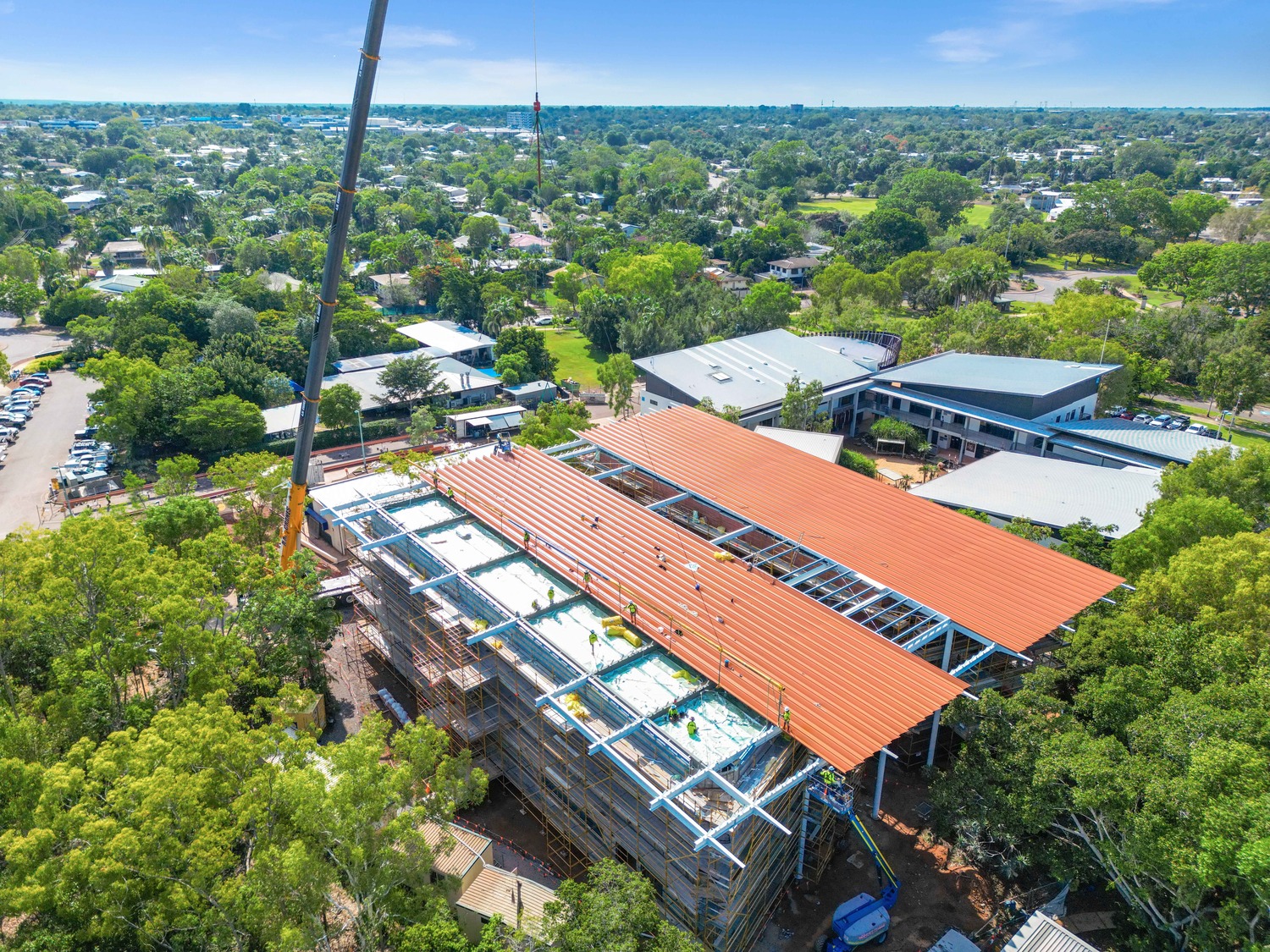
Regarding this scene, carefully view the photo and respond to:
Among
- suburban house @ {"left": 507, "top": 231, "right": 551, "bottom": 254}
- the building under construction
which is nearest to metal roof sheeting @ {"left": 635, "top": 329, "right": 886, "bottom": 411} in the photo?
the building under construction

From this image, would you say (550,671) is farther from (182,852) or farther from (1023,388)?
(1023,388)

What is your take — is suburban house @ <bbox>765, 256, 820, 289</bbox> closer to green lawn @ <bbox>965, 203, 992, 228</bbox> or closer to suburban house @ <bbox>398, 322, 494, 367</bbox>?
green lawn @ <bbox>965, 203, 992, 228</bbox>

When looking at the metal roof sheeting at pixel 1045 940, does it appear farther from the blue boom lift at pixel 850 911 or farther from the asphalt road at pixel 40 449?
the asphalt road at pixel 40 449

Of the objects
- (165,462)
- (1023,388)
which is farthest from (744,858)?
(1023,388)

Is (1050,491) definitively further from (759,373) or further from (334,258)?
(334,258)

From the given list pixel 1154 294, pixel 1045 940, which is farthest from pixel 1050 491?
pixel 1154 294
